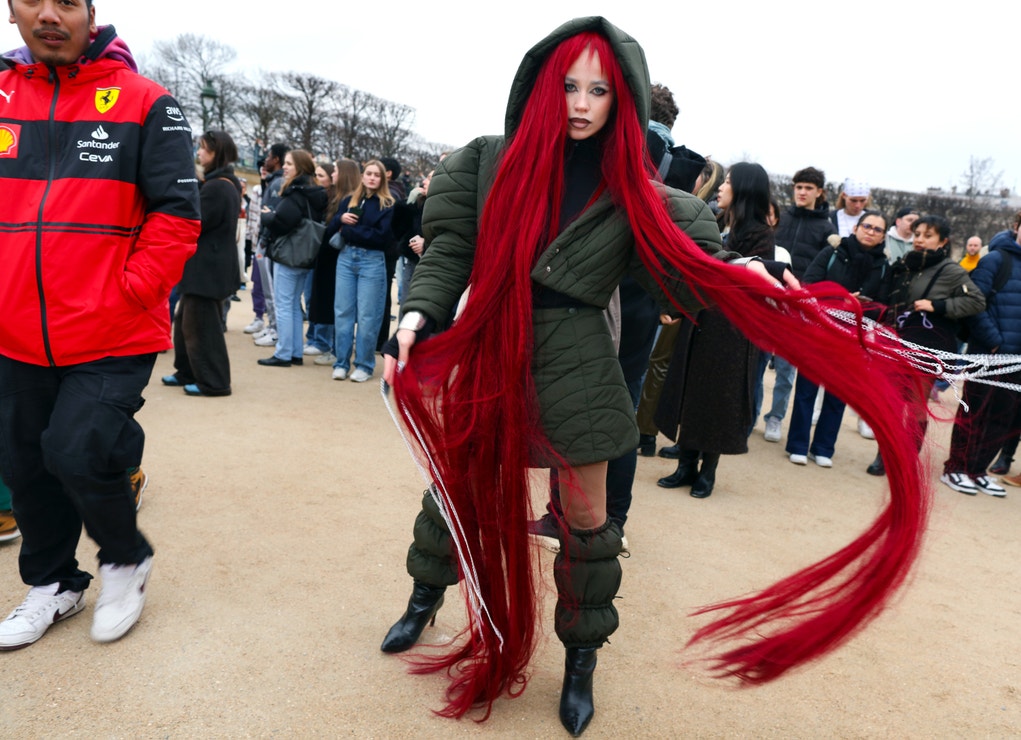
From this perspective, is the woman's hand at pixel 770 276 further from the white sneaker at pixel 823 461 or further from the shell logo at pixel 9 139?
the white sneaker at pixel 823 461

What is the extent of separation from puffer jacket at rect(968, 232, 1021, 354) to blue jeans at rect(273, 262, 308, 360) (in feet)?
18.7

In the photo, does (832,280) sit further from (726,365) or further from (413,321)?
(413,321)

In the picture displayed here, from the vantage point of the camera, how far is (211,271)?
578cm

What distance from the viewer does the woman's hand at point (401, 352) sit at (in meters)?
2.28

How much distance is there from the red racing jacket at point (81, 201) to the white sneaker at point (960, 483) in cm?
570

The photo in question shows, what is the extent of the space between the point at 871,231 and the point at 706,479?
2374mm

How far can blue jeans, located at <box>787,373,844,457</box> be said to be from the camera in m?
5.94

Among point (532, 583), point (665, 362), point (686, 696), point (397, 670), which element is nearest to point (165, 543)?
point (397, 670)

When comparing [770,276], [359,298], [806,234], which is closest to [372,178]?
[359,298]

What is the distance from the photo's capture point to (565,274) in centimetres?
222

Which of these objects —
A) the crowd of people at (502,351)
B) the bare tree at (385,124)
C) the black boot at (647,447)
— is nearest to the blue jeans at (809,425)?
the black boot at (647,447)

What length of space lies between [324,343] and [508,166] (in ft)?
20.9

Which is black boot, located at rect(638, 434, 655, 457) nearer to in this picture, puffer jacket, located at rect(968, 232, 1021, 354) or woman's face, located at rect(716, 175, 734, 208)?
woman's face, located at rect(716, 175, 734, 208)

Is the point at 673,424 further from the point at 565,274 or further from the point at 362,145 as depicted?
the point at 362,145
